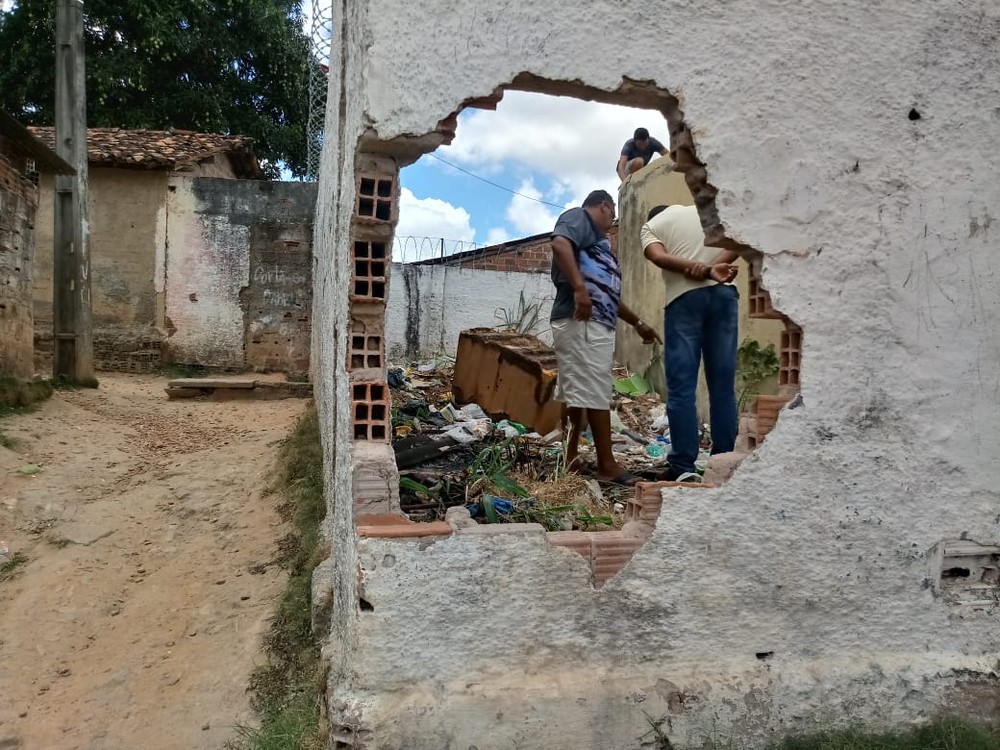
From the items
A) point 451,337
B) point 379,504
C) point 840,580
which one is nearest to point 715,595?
point 840,580

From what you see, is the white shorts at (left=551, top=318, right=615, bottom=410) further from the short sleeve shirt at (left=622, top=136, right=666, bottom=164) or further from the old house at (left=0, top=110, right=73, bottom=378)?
the old house at (left=0, top=110, right=73, bottom=378)

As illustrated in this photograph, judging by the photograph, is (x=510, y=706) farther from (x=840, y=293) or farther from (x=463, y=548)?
(x=840, y=293)

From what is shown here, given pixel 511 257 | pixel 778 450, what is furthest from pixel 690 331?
pixel 511 257

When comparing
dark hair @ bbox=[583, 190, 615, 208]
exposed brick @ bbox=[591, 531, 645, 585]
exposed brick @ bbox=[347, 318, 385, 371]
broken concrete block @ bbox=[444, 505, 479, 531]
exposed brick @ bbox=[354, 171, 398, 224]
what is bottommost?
exposed brick @ bbox=[591, 531, 645, 585]

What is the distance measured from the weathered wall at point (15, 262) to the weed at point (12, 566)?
3.36m

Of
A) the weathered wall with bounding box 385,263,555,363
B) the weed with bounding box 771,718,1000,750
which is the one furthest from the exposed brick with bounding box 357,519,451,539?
the weathered wall with bounding box 385,263,555,363

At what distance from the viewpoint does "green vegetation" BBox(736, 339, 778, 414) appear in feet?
17.1

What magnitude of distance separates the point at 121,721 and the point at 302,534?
54.7 inches

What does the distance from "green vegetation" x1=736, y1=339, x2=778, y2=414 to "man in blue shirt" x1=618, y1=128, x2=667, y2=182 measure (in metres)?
2.81

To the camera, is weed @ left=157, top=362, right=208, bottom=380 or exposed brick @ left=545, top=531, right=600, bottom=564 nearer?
exposed brick @ left=545, top=531, right=600, bottom=564

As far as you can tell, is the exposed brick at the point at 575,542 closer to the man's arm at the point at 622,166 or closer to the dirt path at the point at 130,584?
the dirt path at the point at 130,584

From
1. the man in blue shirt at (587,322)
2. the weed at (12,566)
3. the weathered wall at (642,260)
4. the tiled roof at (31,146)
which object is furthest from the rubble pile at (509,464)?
→ the tiled roof at (31,146)

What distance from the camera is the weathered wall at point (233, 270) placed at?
1134cm

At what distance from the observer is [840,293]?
2.48m
